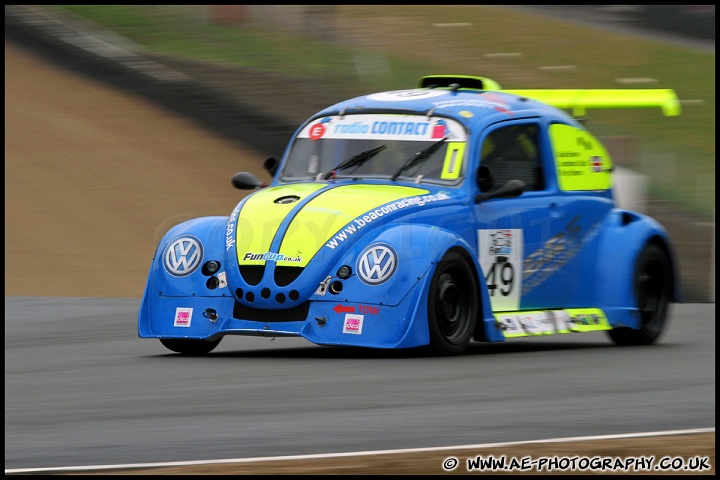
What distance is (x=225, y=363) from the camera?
11086 millimetres

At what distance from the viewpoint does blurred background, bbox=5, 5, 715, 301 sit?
28469 mm

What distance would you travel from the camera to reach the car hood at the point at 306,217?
1096 cm

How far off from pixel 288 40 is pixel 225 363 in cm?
2279

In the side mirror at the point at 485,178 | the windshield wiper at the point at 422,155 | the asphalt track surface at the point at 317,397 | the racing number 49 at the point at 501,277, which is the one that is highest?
the windshield wiper at the point at 422,155

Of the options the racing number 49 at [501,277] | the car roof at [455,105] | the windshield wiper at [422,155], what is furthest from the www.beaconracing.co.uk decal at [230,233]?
the racing number 49 at [501,277]

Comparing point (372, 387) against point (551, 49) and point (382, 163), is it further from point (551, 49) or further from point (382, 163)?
point (551, 49)

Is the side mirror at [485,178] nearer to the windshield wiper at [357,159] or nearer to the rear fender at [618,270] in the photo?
the windshield wiper at [357,159]

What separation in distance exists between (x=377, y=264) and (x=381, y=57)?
2316 centimetres

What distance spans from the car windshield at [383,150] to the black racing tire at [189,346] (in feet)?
4.96

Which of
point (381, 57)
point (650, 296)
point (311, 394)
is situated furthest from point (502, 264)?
point (381, 57)

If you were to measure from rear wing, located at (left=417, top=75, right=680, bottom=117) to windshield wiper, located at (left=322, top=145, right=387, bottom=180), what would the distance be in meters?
1.55

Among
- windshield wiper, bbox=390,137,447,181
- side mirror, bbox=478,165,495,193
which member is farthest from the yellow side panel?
windshield wiper, bbox=390,137,447,181

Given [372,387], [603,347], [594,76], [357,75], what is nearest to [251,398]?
[372,387]

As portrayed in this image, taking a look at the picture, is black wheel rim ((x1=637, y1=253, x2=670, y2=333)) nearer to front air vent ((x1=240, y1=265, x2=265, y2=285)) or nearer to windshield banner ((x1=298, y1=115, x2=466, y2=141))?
windshield banner ((x1=298, y1=115, x2=466, y2=141))
